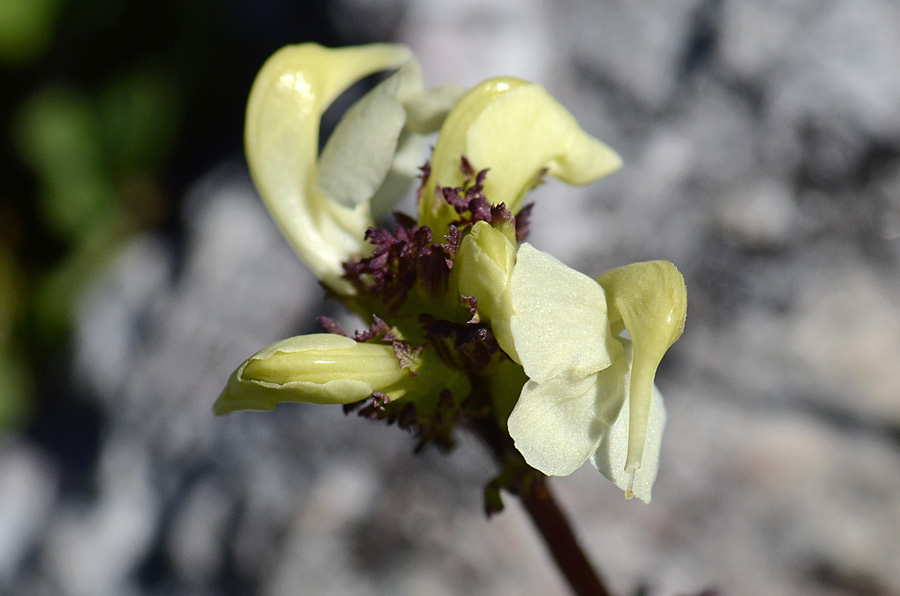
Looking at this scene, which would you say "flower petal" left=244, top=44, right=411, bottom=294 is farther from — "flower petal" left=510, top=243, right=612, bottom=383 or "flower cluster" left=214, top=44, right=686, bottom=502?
"flower petal" left=510, top=243, right=612, bottom=383

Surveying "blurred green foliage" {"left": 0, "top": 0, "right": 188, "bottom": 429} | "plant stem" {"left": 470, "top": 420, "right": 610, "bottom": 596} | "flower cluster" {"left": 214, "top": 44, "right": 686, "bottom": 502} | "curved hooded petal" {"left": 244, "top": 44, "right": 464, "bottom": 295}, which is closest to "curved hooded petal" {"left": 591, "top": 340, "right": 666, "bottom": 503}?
"flower cluster" {"left": 214, "top": 44, "right": 686, "bottom": 502}

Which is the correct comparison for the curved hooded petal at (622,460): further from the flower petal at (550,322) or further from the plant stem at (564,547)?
the plant stem at (564,547)

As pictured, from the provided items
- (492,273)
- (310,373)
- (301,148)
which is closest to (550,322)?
(492,273)

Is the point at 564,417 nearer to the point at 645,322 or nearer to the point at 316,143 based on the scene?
the point at 645,322

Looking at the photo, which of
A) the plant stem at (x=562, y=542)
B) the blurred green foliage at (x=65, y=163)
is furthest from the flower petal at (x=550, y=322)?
the blurred green foliage at (x=65, y=163)

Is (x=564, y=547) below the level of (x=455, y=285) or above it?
below

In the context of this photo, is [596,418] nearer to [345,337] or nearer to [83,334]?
[345,337]

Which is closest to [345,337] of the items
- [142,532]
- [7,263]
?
[142,532]

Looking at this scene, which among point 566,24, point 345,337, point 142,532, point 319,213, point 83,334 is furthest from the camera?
point 83,334
